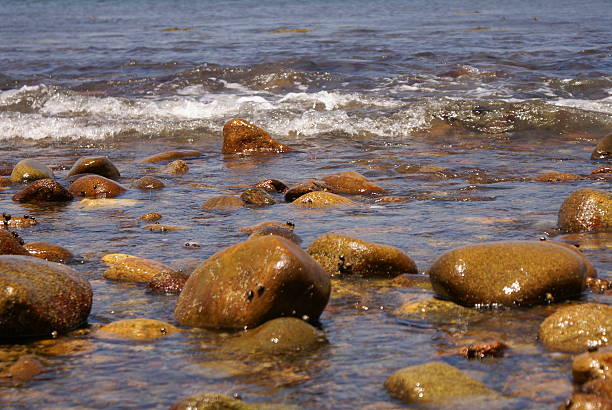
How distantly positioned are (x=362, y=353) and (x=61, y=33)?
22768 mm

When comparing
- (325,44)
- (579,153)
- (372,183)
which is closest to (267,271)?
(372,183)

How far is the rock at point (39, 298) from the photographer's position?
3.72 metres

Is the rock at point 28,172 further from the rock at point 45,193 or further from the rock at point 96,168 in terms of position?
the rock at point 45,193

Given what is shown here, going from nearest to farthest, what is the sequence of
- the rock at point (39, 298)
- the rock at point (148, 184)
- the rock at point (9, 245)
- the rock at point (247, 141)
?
the rock at point (39, 298)
the rock at point (9, 245)
the rock at point (148, 184)
the rock at point (247, 141)

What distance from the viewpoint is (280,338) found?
11.8 ft

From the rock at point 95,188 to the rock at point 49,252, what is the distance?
1933mm

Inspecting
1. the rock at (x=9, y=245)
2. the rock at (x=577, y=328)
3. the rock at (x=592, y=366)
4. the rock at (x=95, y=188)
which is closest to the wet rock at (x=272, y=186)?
the rock at (x=95, y=188)

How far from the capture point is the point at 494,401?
9.83 feet

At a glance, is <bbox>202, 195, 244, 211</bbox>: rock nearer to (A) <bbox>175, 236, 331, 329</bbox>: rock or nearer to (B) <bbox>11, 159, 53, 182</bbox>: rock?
(B) <bbox>11, 159, 53, 182</bbox>: rock

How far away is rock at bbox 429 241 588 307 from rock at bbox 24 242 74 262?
2270 millimetres

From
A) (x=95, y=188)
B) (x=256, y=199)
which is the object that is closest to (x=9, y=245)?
(x=256, y=199)

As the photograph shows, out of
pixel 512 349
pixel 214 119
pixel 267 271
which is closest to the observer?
pixel 512 349

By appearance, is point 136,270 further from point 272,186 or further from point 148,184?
point 148,184

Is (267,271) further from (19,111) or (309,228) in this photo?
(19,111)
